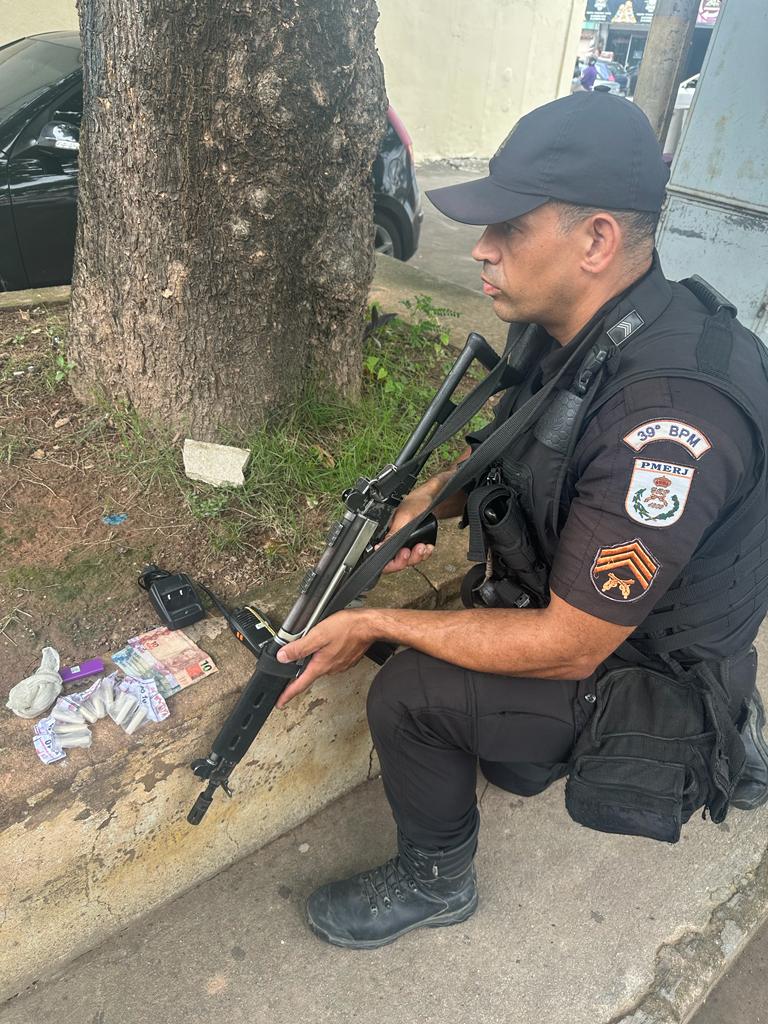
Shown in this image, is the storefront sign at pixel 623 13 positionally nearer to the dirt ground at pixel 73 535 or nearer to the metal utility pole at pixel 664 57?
the metal utility pole at pixel 664 57

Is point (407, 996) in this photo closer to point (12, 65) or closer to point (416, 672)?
point (416, 672)

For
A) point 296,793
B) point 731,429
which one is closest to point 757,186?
point 731,429

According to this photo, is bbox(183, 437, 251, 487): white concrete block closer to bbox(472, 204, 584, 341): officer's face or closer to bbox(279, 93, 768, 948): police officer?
bbox(279, 93, 768, 948): police officer

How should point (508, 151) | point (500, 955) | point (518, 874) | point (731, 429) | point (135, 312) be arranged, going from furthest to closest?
point (135, 312)
point (518, 874)
point (500, 955)
point (508, 151)
point (731, 429)

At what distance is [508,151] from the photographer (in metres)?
1.53

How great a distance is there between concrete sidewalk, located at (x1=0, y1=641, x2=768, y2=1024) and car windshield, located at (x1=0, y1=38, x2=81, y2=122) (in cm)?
408

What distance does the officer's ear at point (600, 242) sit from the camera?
4.73 ft

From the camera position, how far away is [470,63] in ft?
35.2

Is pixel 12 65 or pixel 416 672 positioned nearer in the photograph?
pixel 416 672

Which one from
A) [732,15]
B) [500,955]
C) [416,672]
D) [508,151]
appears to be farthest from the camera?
[732,15]

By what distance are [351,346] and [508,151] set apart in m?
1.22

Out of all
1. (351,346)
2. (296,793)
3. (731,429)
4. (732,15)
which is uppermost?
(732,15)

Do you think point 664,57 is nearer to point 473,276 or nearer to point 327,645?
point 473,276

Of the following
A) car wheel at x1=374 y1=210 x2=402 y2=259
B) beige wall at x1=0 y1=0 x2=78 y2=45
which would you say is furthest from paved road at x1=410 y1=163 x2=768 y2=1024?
beige wall at x1=0 y1=0 x2=78 y2=45
